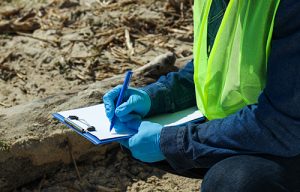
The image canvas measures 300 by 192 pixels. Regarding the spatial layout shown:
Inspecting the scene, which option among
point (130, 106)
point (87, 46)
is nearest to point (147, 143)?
point (130, 106)

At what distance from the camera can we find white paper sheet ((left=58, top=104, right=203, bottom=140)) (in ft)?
7.44

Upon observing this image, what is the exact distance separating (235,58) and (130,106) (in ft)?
1.38

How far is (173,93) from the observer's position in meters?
2.48

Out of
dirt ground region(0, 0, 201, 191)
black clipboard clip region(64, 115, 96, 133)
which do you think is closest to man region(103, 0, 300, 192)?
black clipboard clip region(64, 115, 96, 133)

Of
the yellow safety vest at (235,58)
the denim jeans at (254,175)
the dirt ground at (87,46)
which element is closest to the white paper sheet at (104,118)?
the yellow safety vest at (235,58)

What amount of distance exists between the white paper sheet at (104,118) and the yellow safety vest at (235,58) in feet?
0.43

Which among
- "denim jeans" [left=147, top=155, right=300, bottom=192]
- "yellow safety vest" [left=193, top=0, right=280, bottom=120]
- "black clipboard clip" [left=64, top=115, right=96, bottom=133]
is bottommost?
"denim jeans" [left=147, top=155, right=300, bottom=192]

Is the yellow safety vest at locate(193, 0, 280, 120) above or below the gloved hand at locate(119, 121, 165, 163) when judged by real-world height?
above

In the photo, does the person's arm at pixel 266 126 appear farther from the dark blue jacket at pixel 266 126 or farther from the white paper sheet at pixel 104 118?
the white paper sheet at pixel 104 118

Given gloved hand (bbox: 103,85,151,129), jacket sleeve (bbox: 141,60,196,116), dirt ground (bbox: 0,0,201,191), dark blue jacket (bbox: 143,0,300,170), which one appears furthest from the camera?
dirt ground (bbox: 0,0,201,191)

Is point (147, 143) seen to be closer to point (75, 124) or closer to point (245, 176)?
point (75, 124)

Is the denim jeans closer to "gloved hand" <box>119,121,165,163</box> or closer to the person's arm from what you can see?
the person's arm

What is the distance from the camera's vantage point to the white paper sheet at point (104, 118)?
2.27 m

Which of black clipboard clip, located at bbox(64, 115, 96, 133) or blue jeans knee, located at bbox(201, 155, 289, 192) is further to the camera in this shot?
black clipboard clip, located at bbox(64, 115, 96, 133)
